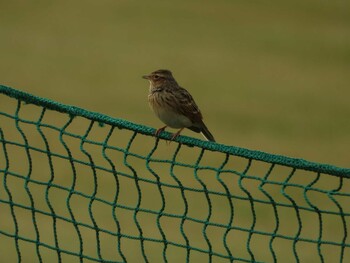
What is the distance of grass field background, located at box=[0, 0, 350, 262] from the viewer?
1725cm

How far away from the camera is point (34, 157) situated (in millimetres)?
14625

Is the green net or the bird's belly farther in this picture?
the green net

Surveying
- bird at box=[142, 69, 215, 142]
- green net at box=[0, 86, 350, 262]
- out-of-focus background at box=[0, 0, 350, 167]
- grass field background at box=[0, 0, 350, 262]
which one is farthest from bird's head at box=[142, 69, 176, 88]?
out-of-focus background at box=[0, 0, 350, 167]

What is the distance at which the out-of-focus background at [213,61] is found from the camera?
1744 cm

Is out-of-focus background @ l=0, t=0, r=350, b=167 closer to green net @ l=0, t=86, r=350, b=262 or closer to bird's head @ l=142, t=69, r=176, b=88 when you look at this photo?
green net @ l=0, t=86, r=350, b=262

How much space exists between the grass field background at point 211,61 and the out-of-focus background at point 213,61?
0.02m

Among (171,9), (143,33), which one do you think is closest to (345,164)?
(143,33)

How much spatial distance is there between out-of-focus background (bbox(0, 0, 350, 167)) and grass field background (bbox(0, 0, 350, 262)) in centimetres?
2

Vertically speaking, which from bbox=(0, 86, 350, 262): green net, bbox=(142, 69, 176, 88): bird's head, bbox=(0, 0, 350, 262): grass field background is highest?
bbox=(0, 0, 350, 262): grass field background

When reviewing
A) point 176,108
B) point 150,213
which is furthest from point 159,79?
point 150,213

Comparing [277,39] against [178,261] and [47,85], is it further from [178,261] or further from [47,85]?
[178,261]

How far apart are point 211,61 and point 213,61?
6cm

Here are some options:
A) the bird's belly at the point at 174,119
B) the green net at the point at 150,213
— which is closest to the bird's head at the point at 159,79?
the bird's belly at the point at 174,119

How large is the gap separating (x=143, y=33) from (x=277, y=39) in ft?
8.73
